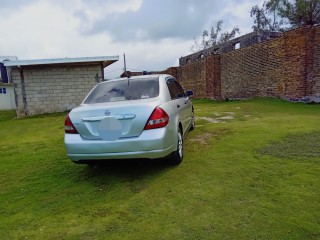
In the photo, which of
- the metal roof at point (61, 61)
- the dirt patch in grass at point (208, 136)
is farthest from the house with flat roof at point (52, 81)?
the dirt patch in grass at point (208, 136)

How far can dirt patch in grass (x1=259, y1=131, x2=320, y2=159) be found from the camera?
4570mm

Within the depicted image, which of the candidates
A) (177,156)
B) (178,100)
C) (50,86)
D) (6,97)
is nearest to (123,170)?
(177,156)

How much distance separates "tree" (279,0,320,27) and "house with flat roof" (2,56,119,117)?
1321 centimetres

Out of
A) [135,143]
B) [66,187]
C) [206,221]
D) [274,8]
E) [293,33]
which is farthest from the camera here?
[274,8]

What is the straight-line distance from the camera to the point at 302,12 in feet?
65.2

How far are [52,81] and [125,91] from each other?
37.3 feet

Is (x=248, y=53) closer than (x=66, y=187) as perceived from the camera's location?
No

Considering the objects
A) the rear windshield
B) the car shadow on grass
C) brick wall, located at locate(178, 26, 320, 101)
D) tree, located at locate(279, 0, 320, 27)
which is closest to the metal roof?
brick wall, located at locate(178, 26, 320, 101)

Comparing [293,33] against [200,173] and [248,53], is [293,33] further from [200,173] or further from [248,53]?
[200,173]

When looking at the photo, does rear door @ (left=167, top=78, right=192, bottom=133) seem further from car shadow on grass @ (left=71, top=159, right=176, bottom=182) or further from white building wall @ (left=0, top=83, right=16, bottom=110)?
white building wall @ (left=0, top=83, right=16, bottom=110)

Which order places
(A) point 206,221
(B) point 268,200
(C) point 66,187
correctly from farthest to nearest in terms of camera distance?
Answer: (C) point 66,187 < (B) point 268,200 < (A) point 206,221

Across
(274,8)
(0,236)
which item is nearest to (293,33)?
(0,236)

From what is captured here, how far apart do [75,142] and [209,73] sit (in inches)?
575

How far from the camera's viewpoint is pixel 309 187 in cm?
340
